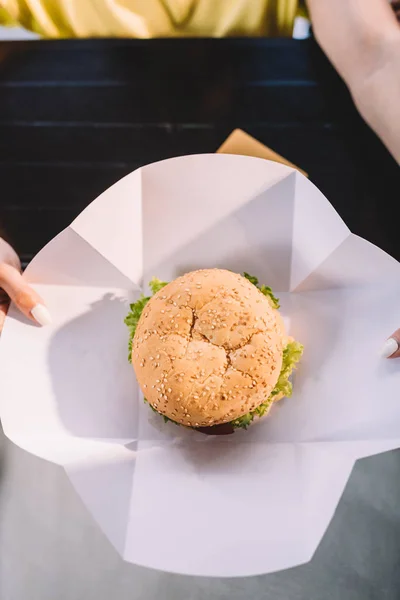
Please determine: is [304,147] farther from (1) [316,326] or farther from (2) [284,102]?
(1) [316,326]

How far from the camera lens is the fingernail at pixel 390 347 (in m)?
1.29

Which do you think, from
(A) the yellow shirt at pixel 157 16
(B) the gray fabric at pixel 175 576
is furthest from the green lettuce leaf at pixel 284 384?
(A) the yellow shirt at pixel 157 16

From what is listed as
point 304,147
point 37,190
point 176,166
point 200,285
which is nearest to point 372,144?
point 304,147

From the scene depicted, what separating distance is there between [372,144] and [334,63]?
0.93 ft

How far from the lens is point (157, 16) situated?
1934 millimetres

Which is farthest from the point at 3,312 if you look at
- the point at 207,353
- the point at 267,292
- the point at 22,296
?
the point at 267,292

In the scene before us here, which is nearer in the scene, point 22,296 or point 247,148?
point 22,296

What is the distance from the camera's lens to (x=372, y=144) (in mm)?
1687

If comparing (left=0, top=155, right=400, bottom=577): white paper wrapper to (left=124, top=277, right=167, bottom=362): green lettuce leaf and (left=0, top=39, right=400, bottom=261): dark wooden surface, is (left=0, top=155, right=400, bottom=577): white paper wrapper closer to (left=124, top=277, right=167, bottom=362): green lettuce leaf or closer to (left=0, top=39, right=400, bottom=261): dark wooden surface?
(left=124, top=277, right=167, bottom=362): green lettuce leaf

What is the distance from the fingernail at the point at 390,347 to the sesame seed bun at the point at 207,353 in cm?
23

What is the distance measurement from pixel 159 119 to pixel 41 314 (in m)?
0.72

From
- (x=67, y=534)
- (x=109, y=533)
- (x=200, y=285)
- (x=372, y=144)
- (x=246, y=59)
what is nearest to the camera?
(x=109, y=533)

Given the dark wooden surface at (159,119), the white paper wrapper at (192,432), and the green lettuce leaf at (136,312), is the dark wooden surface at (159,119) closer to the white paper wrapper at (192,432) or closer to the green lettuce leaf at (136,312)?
the white paper wrapper at (192,432)

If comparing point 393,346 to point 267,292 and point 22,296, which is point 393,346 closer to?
point 267,292
